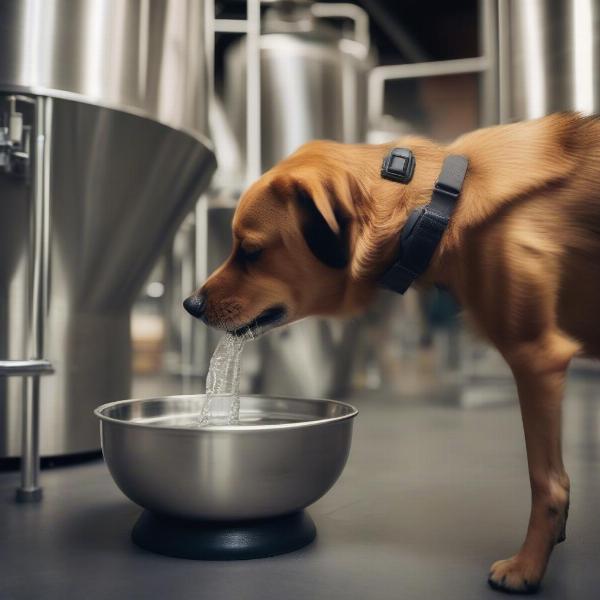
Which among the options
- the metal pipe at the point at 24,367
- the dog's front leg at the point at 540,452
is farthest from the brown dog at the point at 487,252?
the metal pipe at the point at 24,367

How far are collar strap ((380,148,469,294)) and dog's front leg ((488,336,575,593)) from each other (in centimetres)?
21

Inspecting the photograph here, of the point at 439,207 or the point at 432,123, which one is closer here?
the point at 439,207

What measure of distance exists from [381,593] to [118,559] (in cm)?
47

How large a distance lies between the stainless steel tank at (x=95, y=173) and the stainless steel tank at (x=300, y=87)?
4.25 ft

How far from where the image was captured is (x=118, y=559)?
1206 millimetres

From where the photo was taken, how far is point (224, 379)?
1466mm

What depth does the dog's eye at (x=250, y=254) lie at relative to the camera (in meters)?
1.23

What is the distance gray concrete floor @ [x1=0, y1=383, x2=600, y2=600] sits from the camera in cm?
108

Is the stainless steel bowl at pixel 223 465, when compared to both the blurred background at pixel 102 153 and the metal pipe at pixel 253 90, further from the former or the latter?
the metal pipe at pixel 253 90

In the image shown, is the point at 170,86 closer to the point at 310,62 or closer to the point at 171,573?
the point at 171,573

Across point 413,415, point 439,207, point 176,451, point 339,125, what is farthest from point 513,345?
point 339,125

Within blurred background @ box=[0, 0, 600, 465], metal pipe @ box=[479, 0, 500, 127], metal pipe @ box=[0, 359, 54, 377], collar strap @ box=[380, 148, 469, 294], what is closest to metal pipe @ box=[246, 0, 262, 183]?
blurred background @ box=[0, 0, 600, 465]

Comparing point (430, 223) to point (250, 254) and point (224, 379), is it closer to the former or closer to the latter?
point (250, 254)

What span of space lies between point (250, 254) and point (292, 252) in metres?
0.08
